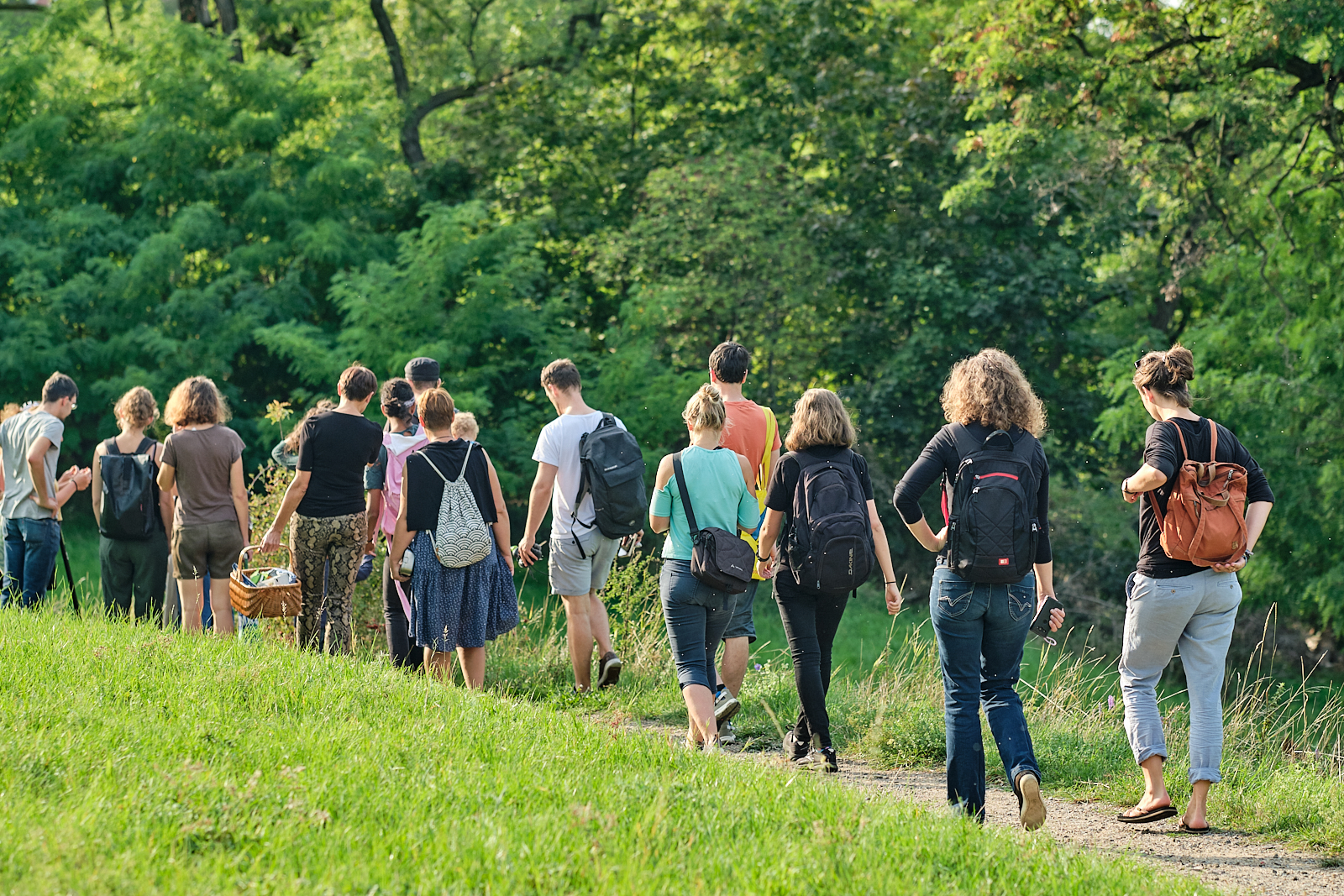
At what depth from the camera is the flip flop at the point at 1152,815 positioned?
5.17 metres

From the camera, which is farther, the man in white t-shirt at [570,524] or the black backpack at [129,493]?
the black backpack at [129,493]

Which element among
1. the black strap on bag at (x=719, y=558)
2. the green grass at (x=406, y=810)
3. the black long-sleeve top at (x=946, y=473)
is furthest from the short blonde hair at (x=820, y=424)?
the green grass at (x=406, y=810)

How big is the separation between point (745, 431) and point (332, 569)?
8.61 feet

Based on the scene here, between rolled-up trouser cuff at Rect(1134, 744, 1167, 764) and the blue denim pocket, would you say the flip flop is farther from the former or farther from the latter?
the blue denim pocket

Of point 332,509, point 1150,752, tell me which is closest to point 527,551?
point 332,509

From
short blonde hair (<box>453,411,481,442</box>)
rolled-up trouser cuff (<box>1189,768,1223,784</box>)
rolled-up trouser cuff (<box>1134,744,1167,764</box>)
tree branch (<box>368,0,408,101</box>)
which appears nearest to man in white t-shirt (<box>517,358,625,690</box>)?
short blonde hair (<box>453,411,481,442</box>)

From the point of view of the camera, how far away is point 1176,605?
5121 millimetres

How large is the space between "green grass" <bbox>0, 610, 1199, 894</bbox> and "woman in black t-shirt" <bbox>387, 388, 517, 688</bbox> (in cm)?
112

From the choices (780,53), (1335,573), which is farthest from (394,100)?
(1335,573)

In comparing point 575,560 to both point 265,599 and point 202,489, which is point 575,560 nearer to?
point 265,599

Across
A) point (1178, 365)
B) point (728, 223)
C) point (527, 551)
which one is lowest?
point (527, 551)

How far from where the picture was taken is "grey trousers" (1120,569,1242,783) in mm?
5113

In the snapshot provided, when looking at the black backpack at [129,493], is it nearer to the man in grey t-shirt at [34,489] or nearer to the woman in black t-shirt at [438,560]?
the man in grey t-shirt at [34,489]

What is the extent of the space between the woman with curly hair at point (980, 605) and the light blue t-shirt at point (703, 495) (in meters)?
0.99
